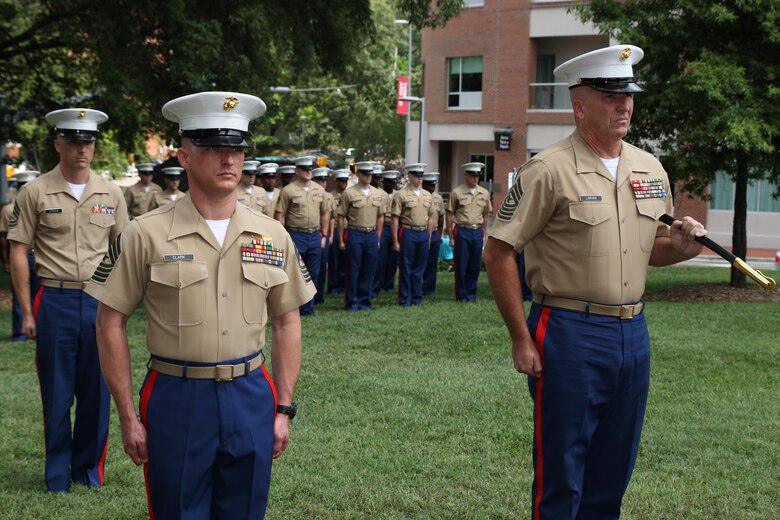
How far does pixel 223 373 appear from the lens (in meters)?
3.65

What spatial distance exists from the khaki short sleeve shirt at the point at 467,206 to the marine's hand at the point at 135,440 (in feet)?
40.2

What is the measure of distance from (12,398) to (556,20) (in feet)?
94.4

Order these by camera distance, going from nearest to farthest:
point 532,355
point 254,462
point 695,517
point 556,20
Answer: point 254,462 < point 532,355 < point 695,517 < point 556,20

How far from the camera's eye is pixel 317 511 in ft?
18.2

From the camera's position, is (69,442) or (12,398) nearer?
(69,442)

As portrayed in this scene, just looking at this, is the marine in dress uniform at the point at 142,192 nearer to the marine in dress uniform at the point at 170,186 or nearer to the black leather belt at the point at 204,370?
the marine in dress uniform at the point at 170,186

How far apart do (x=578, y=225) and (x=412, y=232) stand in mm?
11170

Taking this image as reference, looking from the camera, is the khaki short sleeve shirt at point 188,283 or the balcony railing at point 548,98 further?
the balcony railing at point 548,98

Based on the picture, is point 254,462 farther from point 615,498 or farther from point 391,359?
point 391,359

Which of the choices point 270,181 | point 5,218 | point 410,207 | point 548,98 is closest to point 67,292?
point 5,218

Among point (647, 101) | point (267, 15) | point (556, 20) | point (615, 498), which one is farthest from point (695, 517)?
point (556, 20)

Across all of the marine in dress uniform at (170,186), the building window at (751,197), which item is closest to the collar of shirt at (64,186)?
the marine in dress uniform at (170,186)

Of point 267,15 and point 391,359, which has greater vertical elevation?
point 267,15

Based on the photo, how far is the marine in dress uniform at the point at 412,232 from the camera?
50.0ft
